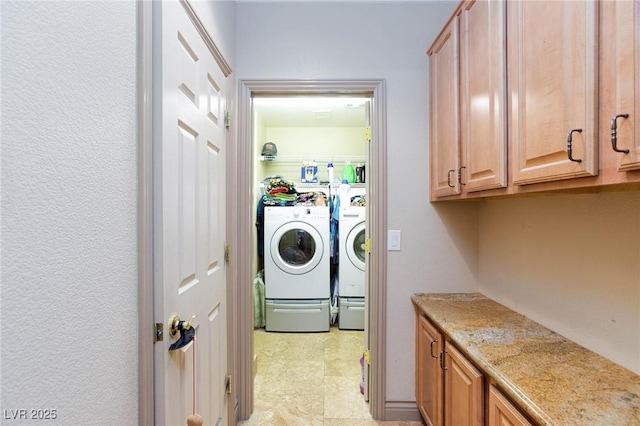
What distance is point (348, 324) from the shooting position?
335 centimetres

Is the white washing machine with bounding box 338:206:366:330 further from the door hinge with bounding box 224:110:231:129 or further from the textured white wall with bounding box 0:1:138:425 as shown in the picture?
the textured white wall with bounding box 0:1:138:425

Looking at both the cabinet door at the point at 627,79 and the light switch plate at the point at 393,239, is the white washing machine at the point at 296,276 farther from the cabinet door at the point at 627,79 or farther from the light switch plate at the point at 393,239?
the cabinet door at the point at 627,79

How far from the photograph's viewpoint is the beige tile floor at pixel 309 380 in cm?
194

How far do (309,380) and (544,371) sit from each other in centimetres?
179

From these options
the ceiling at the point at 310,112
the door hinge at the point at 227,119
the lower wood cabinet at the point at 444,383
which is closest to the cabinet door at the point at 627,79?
the lower wood cabinet at the point at 444,383

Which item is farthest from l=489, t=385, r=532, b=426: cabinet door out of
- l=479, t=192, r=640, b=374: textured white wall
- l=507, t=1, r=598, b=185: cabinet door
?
l=507, t=1, r=598, b=185: cabinet door

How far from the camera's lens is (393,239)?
1.90m

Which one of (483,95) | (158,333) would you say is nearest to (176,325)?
(158,333)

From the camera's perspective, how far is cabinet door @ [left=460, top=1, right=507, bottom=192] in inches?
44.9

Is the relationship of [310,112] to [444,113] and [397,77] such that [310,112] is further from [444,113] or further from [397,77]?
[444,113]

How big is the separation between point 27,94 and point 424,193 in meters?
1.80

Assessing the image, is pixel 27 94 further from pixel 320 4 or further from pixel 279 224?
pixel 279 224

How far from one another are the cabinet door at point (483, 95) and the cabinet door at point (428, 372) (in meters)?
0.80

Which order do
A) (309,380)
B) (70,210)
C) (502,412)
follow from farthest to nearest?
(309,380), (502,412), (70,210)
